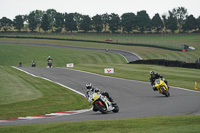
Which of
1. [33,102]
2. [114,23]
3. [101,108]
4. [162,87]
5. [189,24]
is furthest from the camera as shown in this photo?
[114,23]

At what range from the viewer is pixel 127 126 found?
32.5 feet

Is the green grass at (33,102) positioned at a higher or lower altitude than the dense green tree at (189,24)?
lower

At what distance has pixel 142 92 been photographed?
20.4 m

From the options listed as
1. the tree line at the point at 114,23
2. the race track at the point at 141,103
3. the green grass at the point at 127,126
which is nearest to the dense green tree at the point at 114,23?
the tree line at the point at 114,23

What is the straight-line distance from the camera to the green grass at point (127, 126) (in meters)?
9.25

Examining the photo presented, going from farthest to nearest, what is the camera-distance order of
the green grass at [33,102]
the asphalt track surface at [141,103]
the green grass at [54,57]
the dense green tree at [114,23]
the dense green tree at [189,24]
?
the dense green tree at [114,23], the dense green tree at [189,24], the green grass at [54,57], the green grass at [33,102], the asphalt track surface at [141,103]

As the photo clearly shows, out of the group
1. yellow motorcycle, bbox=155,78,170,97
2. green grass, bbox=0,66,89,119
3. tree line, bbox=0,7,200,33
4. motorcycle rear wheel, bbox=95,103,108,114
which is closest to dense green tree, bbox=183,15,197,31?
tree line, bbox=0,7,200,33

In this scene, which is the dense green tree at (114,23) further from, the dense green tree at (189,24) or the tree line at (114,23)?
the dense green tree at (189,24)

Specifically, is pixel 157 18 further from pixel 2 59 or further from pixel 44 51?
pixel 2 59

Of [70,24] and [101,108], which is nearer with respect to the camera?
[101,108]

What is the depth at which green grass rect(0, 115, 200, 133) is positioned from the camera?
364 inches

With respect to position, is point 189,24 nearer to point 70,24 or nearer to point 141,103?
point 70,24

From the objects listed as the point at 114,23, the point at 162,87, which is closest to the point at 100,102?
the point at 162,87

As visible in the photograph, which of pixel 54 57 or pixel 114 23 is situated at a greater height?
pixel 114 23
